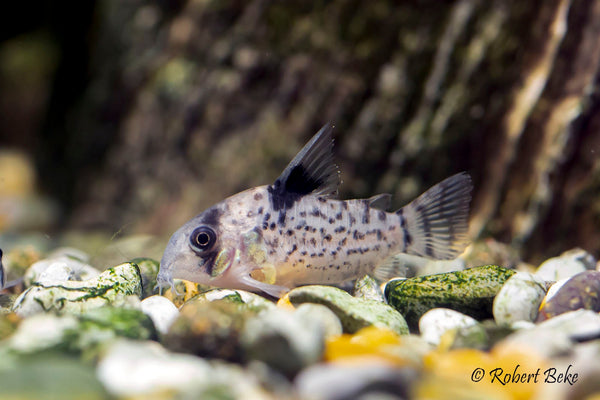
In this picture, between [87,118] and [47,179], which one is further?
[47,179]

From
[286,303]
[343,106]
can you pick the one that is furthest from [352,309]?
[343,106]

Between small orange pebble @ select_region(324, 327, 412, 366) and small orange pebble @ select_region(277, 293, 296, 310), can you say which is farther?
small orange pebble @ select_region(277, 293, 296, 310)

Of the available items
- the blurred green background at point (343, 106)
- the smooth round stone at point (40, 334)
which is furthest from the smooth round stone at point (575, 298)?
the smooth round stone at point (40, 334)

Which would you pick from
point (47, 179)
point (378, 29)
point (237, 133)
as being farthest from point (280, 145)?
point (47, 179)

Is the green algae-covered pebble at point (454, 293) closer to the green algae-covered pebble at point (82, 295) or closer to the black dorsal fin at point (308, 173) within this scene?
the black dorsal fin at point (308, 173)

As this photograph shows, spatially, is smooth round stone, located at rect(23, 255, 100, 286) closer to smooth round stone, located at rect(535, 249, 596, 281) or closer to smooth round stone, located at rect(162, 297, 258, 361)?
Result: smooth round stone, located at rect(162, 297, 258, 361)

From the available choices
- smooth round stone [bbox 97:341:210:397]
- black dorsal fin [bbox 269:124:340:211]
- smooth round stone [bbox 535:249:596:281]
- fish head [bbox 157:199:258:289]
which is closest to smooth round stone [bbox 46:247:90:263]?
fish head [bbox 157:199:258:289]

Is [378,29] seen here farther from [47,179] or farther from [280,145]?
[47,179]

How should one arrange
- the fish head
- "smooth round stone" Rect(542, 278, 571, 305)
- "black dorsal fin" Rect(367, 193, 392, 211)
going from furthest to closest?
"black dorsal fin" Rect(367, 193, 392, 211) < the fish head < "smooth round stone" Rect(542, 278, 571, 305)
